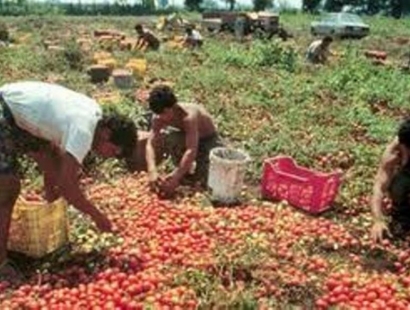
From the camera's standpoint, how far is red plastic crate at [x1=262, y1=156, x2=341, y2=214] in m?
7.62

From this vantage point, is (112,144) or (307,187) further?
(307,187)

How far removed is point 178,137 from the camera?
28.5ft

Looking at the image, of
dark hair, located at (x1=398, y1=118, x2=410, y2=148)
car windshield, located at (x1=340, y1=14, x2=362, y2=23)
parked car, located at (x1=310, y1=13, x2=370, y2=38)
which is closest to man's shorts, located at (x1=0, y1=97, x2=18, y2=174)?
dark hair, located at (x1=398, y1=118, x2=410, y2=148)

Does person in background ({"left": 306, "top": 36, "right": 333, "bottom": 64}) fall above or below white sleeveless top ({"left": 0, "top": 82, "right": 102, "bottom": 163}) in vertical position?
below

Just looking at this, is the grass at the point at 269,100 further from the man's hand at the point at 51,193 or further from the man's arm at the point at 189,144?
the man's hand at the point at 51,193

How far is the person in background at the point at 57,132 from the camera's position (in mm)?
5434

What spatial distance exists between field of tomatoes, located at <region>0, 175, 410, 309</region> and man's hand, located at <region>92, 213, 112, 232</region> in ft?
0.38

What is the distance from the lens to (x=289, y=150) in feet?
32.2

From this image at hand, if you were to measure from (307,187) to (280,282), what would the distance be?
1.93 meters

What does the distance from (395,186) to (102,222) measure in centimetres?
280

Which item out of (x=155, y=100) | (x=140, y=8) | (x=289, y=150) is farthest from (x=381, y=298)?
(x=140, y=8)

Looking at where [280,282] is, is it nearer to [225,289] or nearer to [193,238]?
[225,289]

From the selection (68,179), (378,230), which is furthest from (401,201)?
(68,179)

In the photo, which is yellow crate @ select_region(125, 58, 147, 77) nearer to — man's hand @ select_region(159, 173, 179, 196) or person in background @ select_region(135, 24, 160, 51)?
person in background @ select_region(135, 24, 160, 51)
